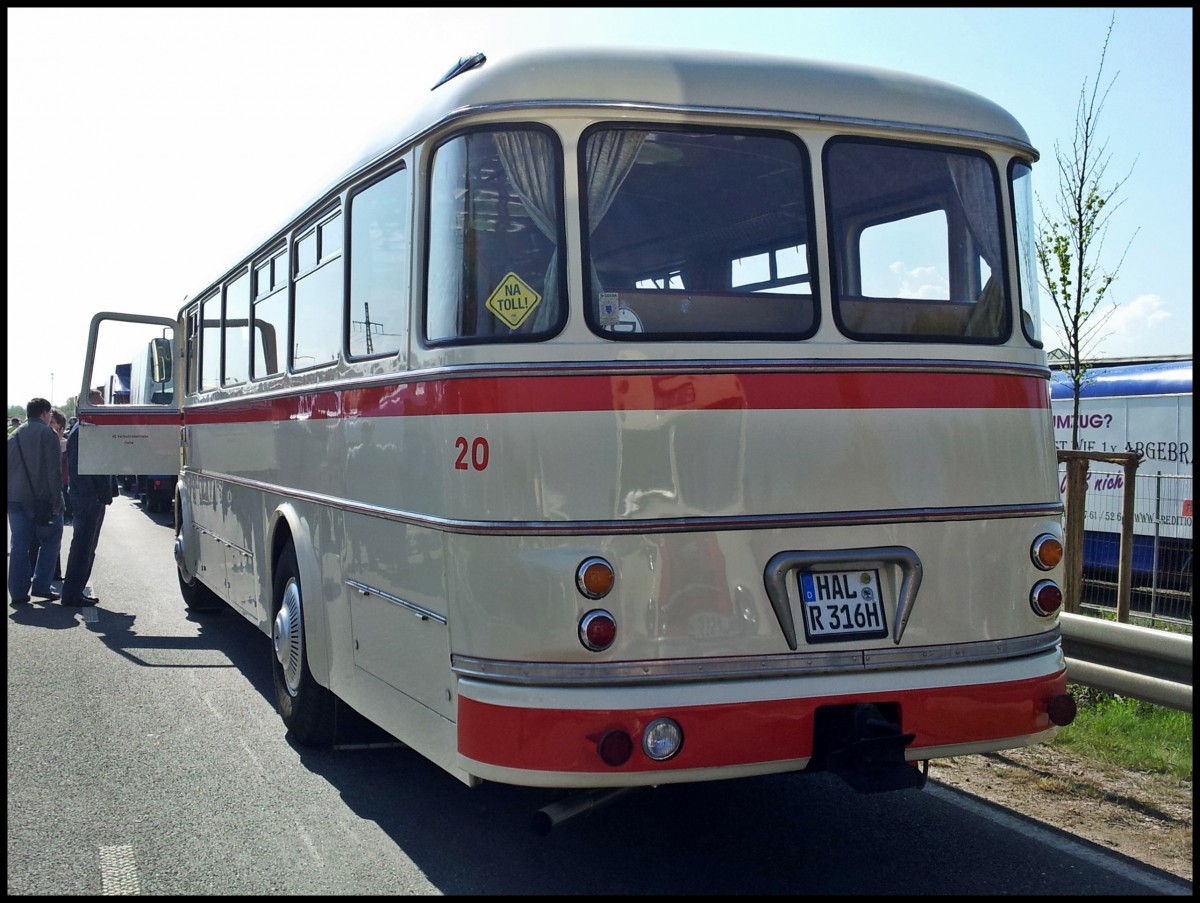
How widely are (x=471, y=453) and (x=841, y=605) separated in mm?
1419

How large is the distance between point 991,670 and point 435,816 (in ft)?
7.98

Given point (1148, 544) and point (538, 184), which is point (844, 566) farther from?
point (1148, 544)

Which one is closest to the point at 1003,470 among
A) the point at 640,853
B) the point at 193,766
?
the point at 640,853

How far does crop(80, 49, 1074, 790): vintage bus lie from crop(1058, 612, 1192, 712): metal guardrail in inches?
32.6

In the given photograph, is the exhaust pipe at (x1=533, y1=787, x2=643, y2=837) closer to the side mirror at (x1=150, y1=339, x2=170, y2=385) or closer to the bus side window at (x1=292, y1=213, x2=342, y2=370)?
the bus side window at (x1=292, y1=213, x2=342, y2=370)

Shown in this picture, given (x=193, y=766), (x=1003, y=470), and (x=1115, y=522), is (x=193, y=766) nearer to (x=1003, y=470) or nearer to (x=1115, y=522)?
(x=1003, y=470)

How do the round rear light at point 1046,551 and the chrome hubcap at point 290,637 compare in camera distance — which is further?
the chrome hubcap at point 290,637

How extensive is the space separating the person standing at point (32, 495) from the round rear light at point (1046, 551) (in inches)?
399

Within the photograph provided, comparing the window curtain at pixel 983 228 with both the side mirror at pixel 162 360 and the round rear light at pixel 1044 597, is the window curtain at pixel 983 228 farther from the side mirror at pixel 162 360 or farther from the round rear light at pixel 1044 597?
the side mirror at pixel 162 360

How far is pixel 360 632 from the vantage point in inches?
211

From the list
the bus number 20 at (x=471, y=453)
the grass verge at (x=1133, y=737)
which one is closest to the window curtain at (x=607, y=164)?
the bus number 20 at (x=471, y=453)

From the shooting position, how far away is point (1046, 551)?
185 inches

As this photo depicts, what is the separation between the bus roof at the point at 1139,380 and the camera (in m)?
13.9

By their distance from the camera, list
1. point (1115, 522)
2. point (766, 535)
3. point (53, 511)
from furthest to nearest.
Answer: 1. point (1115, 522)
2. point (53, 511)
3. point (766, 535)
